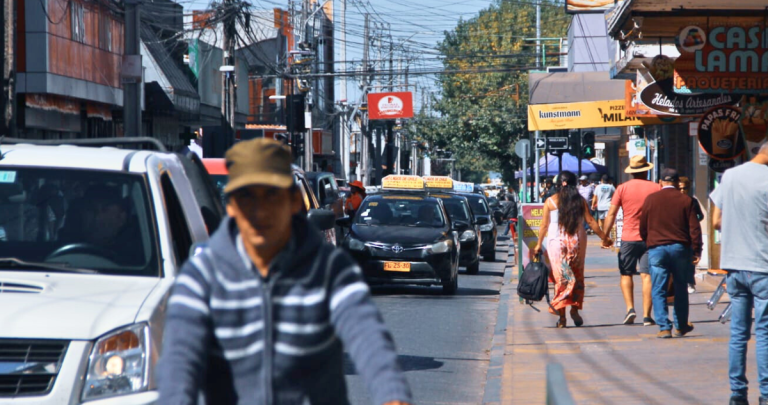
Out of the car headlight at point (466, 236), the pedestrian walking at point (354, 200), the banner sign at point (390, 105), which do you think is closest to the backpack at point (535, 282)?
the car headlight at point (466, 236)

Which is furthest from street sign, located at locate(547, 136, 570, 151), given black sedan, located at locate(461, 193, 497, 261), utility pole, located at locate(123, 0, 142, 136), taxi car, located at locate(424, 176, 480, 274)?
utility pole, located at locate(123, 0, 142, 136)

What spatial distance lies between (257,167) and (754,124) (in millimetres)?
12471

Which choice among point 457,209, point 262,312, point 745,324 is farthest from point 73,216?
point 457,209

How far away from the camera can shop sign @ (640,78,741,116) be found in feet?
52.5

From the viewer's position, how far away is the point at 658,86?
16422 mm

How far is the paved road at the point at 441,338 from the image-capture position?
883 centimetres

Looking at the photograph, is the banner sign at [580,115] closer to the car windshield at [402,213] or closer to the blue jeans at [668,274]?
the car windshield at [402,213]

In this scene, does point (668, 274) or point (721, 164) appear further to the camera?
point (721, 164)

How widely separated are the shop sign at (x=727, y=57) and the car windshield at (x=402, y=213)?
522cm

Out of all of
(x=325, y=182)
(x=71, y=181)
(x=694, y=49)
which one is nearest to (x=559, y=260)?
(x=694, y=49)

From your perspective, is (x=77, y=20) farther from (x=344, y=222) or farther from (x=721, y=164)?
(x=721, y=164)

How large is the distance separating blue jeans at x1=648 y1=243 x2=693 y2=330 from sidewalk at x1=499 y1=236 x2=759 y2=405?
272mm

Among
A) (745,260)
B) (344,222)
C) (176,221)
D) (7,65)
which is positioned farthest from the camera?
(344,222)

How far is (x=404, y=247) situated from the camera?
16.3m
